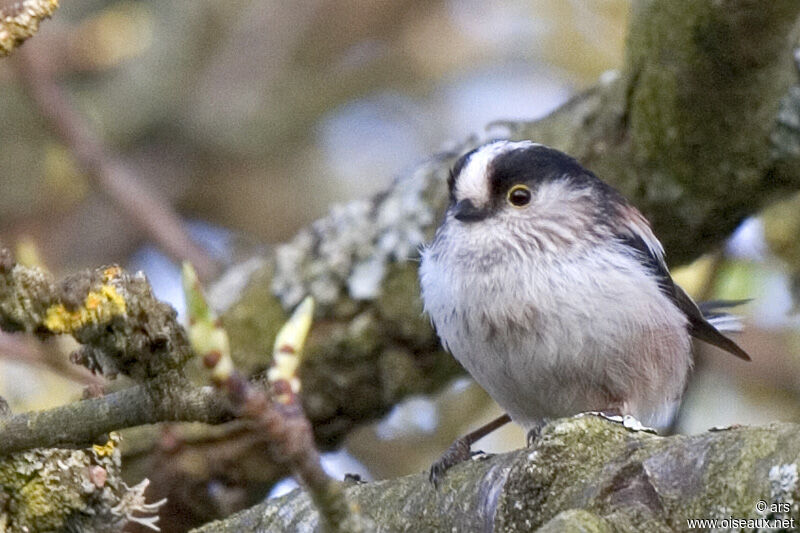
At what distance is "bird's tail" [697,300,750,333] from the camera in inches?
145

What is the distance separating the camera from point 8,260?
161 centimetres

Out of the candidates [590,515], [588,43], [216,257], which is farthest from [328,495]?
[588,43]

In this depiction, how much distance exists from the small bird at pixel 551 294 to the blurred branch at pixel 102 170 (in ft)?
4.02

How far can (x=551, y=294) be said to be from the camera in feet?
9.18

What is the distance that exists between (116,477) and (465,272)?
3.99 feet

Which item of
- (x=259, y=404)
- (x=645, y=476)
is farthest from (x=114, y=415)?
(x=645, y=476)

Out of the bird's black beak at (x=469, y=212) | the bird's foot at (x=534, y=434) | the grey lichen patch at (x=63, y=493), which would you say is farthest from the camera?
the bird's black beak at (x=469, y=212)

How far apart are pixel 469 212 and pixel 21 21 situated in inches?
62.3

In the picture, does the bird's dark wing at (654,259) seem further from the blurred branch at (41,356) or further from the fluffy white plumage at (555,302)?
the blurred branch at (41,356)

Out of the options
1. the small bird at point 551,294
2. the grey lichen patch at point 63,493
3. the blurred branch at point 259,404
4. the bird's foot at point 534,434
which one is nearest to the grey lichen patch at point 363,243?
the small bird at point 551,294

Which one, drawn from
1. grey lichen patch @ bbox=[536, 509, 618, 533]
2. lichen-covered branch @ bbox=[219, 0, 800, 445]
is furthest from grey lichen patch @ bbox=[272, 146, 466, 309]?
grey lichen patch @ bbox=[536, 509, 618, 533]

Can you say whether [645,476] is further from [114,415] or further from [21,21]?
[21,21]

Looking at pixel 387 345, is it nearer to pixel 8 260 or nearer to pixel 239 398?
pixel 8 260

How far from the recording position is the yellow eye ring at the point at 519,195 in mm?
3188
